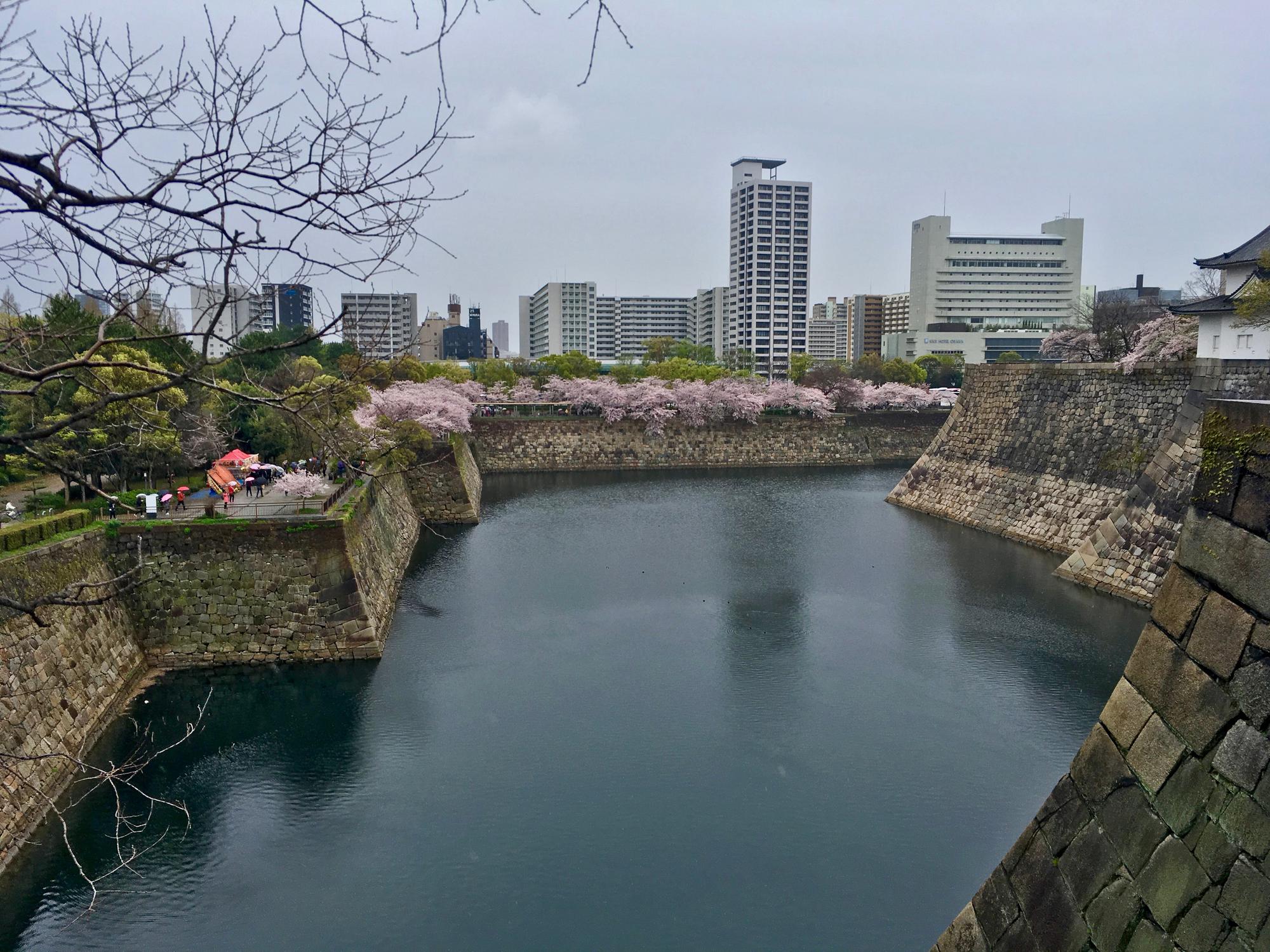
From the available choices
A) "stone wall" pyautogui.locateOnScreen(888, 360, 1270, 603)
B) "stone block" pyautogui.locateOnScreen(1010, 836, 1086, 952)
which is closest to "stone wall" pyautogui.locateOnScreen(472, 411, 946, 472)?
"stone wall" pyautogui.locateOnScreen(888, 360, 1270, 603)

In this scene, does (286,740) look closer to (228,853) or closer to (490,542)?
(228,853)

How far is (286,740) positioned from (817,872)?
7472mm

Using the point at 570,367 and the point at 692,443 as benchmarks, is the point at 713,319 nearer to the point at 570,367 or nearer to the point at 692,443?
the point at 570,367

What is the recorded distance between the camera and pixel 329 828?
9.83 m

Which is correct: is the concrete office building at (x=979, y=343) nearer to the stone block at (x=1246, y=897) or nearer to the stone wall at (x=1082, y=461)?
the stone wall at (x=1082, y=461)

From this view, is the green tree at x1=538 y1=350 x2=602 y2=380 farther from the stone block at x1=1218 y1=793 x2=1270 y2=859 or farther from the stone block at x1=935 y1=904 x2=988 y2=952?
the stone block at x1=1218 y1=793 x2=1270 y2=859

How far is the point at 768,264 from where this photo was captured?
82.9m

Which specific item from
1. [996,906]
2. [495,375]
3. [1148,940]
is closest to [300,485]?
[996,906]

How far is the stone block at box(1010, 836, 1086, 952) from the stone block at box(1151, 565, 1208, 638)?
1253mm

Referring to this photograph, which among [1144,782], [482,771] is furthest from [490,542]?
[1144,782]

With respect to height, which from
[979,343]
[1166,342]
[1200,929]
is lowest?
[1200,929]

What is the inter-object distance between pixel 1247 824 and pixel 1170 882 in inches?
16.7

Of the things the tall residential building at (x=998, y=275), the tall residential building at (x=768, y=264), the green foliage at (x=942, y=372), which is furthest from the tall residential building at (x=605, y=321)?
the green foliage at (x=942, y=372)

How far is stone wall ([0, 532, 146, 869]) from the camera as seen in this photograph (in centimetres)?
948
